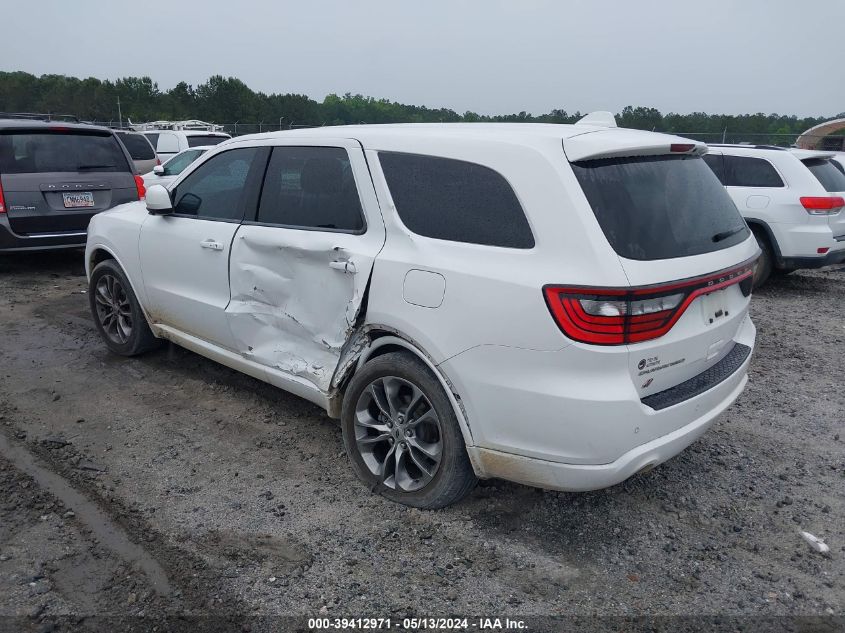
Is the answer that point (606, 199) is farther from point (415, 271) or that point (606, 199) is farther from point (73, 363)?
point (73, 363)

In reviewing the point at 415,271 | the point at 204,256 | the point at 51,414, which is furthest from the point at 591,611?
the point at 51,414

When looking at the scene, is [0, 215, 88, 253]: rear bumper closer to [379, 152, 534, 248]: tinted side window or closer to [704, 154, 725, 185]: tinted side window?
[379, 152, 534, 248]: tinted side window

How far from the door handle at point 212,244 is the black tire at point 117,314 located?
1.15 m

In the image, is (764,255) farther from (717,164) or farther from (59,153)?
(59,153)

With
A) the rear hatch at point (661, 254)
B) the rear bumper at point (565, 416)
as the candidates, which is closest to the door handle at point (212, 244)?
the rear bumper at point (565, 416)

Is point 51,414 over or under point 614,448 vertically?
under

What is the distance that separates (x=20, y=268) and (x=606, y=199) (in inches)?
337

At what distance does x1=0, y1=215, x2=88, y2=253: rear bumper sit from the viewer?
24.7 feet

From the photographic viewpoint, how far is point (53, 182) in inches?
305

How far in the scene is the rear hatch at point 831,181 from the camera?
7.93 meters

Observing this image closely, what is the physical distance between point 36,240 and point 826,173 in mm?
9465

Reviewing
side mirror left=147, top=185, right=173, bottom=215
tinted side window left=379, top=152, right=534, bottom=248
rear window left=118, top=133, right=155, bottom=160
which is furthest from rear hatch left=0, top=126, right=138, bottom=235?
tinted side window left=379, top=152, right=534, bottom=248

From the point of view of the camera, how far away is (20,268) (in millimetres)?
8875

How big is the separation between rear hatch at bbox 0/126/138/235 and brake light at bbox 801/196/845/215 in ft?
26.5
